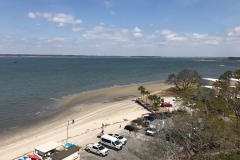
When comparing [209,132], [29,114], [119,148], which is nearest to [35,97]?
[29,114]

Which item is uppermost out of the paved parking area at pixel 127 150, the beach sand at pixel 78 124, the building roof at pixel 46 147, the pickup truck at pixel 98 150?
the building roof at pixel 46 147

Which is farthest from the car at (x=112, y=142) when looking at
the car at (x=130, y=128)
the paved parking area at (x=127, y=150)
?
the car at (x=130, y=128)

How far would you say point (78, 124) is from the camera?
29188 mm

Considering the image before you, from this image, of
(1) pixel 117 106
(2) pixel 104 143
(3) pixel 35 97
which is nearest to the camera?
(2) pixel 104 143

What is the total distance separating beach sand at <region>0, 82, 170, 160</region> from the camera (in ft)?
75.3

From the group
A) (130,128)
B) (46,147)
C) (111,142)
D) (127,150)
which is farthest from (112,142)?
(46,147)

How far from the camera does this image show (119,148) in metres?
20.6

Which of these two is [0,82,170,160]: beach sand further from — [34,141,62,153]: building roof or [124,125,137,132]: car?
[34,141,62,153]: building roof

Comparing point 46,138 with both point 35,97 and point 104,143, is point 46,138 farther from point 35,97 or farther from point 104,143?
point 35,97

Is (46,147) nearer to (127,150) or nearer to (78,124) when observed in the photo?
(127,150)

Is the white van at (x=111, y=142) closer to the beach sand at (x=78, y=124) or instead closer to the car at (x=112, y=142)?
the car at (x=112, y=142)

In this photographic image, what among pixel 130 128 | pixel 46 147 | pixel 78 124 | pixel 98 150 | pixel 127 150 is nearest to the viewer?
pixel 46 147

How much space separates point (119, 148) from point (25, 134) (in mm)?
13393

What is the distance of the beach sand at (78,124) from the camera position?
22938 mm
